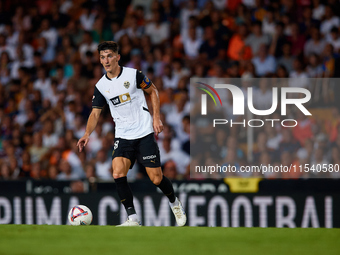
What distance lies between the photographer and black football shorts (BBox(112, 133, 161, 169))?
286 inches

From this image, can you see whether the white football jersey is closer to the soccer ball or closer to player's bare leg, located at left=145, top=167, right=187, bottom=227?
player's bare leg, located at left=145, top=167, right=187, bottom=227

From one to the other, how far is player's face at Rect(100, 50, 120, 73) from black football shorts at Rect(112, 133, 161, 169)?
91cm

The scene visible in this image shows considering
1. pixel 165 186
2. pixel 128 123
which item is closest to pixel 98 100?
pixel 128 123

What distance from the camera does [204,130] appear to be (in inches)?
424

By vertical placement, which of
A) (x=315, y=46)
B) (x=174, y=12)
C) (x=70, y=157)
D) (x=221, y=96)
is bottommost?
(x=70, y=157)

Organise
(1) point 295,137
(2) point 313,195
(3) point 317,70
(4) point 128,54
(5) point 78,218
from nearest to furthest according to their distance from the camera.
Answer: (5) point 78,218, (2) point 313,195, (1) point 295,137, (3) point 317,70, (4) point 128,54

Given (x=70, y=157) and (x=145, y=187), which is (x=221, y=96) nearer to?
(x=145, y=187)

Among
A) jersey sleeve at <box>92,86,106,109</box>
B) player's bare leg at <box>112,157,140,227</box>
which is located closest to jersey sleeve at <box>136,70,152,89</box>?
jersey sleeve at <box>92,86,106,109</box>

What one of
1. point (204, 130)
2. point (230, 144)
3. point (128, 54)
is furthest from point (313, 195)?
point (128, 54)

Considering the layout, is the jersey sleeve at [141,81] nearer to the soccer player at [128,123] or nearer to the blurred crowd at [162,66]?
the soccer player at [128,123]

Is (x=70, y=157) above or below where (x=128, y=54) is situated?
below

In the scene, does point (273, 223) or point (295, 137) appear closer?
point (273, 223)

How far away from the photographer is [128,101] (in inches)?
287

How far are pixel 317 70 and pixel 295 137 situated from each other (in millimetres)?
1831
